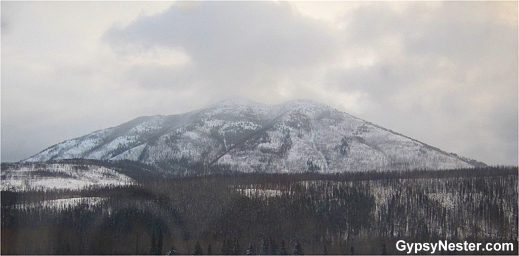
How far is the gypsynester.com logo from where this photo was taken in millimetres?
161125

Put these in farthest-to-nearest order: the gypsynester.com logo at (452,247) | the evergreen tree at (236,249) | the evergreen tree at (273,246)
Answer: the gypsynester.com logo at (452,247), the evergreen tree at (236,249), the evergreen tree at (273,246)

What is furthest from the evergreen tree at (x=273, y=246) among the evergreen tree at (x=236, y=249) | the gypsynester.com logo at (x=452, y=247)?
the gypsynester.com logo at (x=452, y=247)

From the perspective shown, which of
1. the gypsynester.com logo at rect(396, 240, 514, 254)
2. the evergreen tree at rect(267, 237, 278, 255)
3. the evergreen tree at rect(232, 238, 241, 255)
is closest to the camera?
the evergreen tree at rect(267, 237, 278, 255)

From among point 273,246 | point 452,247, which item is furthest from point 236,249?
point 452,247

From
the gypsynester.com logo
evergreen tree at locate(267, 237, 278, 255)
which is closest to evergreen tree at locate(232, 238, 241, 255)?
evergreen tree at locate(267, 237, 278, 255)

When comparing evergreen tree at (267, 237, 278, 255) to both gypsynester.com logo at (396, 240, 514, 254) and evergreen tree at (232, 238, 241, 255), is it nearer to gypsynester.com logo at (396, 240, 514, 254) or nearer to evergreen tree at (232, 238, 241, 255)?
evergreen tree at (232, 238, 241, 255)

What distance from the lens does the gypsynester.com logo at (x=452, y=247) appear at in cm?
16112

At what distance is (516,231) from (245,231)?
339ft

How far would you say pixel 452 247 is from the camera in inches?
6422

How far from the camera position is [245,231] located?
641ft

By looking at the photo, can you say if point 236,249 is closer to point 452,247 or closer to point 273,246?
point 273,246

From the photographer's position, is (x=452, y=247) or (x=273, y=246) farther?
(x=273, y=246)

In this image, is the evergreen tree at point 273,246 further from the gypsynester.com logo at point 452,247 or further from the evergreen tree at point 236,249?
the gypsynester.com logo at point 452,247

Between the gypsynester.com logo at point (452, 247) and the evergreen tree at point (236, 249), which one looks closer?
the evergreen tree at point (236, 249)
